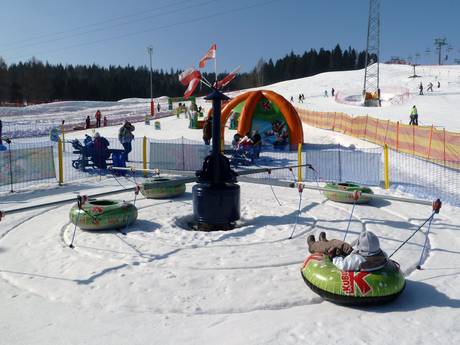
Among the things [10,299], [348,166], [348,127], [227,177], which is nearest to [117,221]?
[227,177]

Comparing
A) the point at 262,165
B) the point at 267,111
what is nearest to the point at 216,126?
the point at 262,165

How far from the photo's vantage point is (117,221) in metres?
8.60

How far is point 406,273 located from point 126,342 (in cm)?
425

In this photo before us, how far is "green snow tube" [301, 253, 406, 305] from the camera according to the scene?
17.6ft

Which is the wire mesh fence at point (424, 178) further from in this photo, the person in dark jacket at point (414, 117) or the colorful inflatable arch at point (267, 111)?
the person in dark jacket at point (414, 117)

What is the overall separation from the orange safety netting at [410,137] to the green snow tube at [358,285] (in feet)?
36.7

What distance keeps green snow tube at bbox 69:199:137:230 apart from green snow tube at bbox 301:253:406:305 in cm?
433

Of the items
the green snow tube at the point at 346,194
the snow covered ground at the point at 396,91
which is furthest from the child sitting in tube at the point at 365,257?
the snow covered ground at the point at 396,91

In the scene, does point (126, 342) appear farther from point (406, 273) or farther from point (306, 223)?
point (306, 223)

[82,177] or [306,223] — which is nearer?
[306,223]

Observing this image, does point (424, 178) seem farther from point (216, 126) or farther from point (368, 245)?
point (368, 245)

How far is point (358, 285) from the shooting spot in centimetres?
538

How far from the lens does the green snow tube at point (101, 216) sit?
8.45m

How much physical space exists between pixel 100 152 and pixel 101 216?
8.63 meters
